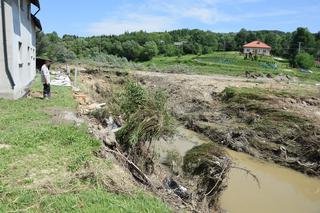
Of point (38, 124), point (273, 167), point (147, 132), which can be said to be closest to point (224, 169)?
point (147, 132)

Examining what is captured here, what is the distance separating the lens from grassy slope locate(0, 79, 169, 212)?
564 centimetres

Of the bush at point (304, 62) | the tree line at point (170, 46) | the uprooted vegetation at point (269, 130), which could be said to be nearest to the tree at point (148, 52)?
the tree line at point (170, 46)

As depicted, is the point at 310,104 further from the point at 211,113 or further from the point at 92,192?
the point at 92,192

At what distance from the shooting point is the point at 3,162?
271 inches

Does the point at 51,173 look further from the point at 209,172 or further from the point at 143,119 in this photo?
the point at 209,172

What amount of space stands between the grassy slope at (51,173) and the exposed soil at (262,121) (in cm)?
1018

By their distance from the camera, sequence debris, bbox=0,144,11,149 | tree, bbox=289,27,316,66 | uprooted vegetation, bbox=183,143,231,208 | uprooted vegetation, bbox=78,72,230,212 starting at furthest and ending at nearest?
tree, bbox=289,27,316,66
uprooted vegetation, bbox=183,143,231,208
uprooted vegetation, bbox=78,72,230,212
debris, bbox=0,144,11,149

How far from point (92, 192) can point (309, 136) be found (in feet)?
42.9

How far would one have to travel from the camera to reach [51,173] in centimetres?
671

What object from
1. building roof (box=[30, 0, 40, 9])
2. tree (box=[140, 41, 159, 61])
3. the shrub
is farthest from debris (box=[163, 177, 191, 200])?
tree (box=[140, 41, 159, 61])

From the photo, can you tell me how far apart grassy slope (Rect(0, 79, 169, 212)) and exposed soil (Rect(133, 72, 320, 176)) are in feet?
33.4

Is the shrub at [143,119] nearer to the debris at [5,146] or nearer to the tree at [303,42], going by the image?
the debris at [5,146]

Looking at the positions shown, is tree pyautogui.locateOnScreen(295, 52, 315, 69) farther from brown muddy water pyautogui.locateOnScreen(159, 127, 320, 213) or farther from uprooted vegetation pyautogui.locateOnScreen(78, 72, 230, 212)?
uprooted vegetation pyautogui.locateOnScreen(78, 72, 230, 212)

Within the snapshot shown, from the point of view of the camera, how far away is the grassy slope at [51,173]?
5.64 meters
